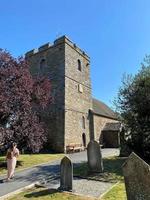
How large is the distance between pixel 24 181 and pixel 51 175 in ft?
5.65

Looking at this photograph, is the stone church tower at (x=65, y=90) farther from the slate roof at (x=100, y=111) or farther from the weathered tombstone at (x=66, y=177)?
the weathered tombstone at (x=66, y=177)

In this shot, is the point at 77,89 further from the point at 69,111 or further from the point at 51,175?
the point at 51,175

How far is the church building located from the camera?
2866 cm

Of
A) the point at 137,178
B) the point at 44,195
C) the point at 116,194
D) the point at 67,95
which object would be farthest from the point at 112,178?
the point at 67,95

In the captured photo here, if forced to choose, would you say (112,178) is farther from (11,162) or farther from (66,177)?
(11,162)

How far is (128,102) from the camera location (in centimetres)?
1778

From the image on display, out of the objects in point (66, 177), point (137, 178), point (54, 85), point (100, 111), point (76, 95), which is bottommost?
point (66, 177)

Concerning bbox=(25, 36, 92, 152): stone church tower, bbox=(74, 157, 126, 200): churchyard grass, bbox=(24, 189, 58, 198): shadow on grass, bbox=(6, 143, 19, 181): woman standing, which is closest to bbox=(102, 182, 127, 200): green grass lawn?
bbox=(74, 157, 126, 200): churchyard grass

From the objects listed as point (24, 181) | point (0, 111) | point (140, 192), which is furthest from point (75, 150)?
point (140, 192)

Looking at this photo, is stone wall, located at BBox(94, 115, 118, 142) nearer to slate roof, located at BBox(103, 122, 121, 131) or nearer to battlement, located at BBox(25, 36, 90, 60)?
slate roof, located at BBox(103, 122, 121, 131)

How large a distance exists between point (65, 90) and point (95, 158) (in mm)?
16233

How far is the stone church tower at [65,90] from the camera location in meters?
28.6

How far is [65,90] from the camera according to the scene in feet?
95.5

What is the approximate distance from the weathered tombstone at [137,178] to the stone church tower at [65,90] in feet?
70.3
